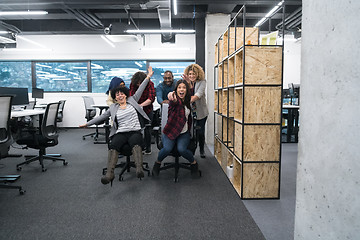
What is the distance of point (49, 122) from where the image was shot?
11.0ft

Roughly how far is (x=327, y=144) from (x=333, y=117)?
106 mm

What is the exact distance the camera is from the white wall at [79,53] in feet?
24.4

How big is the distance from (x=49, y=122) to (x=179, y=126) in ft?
6.18

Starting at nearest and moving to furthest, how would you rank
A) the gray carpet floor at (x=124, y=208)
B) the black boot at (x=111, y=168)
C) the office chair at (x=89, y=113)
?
the gray carpet floor at (x=124, y=208) < the black boot at (x=111, y=168) < the office chair at (x=89, y=113)

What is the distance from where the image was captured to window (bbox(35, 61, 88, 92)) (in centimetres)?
769

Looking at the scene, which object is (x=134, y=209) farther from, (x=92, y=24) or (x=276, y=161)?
(x=92, y=24)

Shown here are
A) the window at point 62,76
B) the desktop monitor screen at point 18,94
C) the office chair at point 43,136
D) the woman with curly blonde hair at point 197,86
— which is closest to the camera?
the office chair at point 43,136

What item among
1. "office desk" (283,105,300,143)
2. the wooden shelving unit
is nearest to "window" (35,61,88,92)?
"office desk" (283,105,300,143)

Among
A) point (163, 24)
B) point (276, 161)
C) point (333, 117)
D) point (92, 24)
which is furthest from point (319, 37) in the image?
point (92, 24)

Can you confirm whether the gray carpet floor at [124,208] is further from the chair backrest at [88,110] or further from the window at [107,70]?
the window at [107,70]

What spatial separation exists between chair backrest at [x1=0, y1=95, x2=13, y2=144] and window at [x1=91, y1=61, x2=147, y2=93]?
17.4ft

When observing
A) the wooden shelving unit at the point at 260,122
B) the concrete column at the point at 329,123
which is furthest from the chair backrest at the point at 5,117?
the concrete column at the point at 329,123

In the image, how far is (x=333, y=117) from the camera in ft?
2.89

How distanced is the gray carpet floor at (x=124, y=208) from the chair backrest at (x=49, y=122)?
50 centimetres
